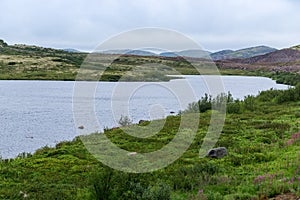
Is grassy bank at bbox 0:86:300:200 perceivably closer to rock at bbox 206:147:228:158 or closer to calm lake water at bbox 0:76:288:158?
rock at bbox 206:147:228:158

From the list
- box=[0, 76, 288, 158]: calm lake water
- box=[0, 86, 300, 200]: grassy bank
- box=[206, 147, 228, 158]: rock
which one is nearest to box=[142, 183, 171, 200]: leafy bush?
box=[0, 86, 300, 200]: grassy bank

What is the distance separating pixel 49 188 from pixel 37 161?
193 inches

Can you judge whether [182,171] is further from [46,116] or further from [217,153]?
[46,116]

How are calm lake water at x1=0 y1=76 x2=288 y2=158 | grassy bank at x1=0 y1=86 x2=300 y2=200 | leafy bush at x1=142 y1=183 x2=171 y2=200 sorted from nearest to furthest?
leafy bush at x1=142 y1=183 x2=171 y2=200, grassy bank at x1=0 y1=86 x2=300 y2=200, calm lake water at x1=0 y1=76 x2=288 y2=158

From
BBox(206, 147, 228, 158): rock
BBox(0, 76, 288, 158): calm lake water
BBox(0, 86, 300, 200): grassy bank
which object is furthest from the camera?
BBox(0, 76, 288, 158): calm lake water

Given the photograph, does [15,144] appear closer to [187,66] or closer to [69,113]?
[69,113]

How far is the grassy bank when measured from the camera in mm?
11430

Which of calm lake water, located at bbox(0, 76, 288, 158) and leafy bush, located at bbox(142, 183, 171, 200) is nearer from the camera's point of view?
leafy bush, located at bbox(142, 183, 171, 200)

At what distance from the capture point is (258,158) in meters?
16.2

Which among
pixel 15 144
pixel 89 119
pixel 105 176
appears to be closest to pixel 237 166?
pixel 105 176

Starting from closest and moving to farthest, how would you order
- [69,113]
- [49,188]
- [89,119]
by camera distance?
[49,188] < [89,119] < [69,113]

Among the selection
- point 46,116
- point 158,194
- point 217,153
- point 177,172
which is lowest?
point 46,116

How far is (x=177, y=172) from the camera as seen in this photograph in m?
14.6

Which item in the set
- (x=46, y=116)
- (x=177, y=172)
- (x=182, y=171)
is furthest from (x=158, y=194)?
(x=46, y=116)
